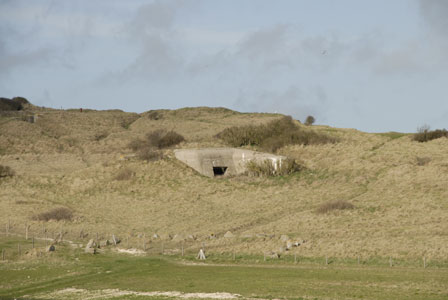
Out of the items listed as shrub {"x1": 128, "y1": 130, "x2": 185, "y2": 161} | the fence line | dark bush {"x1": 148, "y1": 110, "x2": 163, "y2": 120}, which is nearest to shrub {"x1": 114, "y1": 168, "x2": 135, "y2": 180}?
shrub {"x1": 128, "y1": 130, "x2": 185, "y2": 161}

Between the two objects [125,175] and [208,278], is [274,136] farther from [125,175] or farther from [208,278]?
[208,278]

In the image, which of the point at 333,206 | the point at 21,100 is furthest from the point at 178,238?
the point at 21,100

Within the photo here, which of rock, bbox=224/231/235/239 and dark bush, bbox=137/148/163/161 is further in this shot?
dark bush, bbox=137/148/163/161

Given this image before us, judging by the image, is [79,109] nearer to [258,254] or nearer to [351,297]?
[258,254]

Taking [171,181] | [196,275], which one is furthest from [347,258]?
[171,181]

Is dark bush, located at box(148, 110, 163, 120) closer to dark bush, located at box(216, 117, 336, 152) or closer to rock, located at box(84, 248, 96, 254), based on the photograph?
dark bush, located at box(216, 117, 336, 152)

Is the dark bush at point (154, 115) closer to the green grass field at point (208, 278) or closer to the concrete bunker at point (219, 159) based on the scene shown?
the concrete bunker at point (219, 159)

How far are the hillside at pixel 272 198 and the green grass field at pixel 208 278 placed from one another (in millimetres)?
4526

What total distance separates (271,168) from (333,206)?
19031mm

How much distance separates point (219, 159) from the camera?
3029 inches

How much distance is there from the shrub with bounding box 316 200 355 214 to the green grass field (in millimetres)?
13964

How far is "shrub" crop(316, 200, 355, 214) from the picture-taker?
179 feet

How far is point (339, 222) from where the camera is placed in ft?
167

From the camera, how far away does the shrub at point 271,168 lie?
7244 cm
